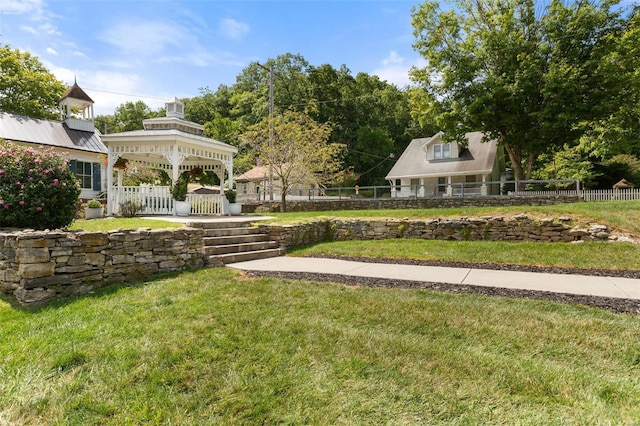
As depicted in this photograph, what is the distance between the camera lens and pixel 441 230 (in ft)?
29.8

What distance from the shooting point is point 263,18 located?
361 inches

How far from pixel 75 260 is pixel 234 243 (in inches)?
124

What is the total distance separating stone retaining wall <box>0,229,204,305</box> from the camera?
4.29m

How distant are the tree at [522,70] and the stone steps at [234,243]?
49.1 feet

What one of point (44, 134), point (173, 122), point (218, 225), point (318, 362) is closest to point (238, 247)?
point (218, 225)

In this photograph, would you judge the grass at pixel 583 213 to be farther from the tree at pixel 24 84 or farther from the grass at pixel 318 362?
the tree at pixel 24 84

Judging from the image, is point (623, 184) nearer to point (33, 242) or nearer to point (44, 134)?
point (33, 242)

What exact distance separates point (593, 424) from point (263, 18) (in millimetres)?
10276

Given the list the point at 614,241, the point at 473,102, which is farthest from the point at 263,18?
the point at 473,102

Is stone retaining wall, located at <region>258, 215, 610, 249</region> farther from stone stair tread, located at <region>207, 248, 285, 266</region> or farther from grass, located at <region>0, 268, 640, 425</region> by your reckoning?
grass, located at <region>0, 268, 640, 425</region>

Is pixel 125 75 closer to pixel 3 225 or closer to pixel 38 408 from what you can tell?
pixel 3 225

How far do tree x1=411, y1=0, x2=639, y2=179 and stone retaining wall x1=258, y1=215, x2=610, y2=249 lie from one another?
10.7 m

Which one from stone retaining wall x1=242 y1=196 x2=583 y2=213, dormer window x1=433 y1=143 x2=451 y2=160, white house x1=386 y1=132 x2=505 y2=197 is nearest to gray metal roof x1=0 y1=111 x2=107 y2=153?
stone retaining wall x1=242 y1=196 x2=583 y2=213

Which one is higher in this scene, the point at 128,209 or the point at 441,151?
the point at 441,151
